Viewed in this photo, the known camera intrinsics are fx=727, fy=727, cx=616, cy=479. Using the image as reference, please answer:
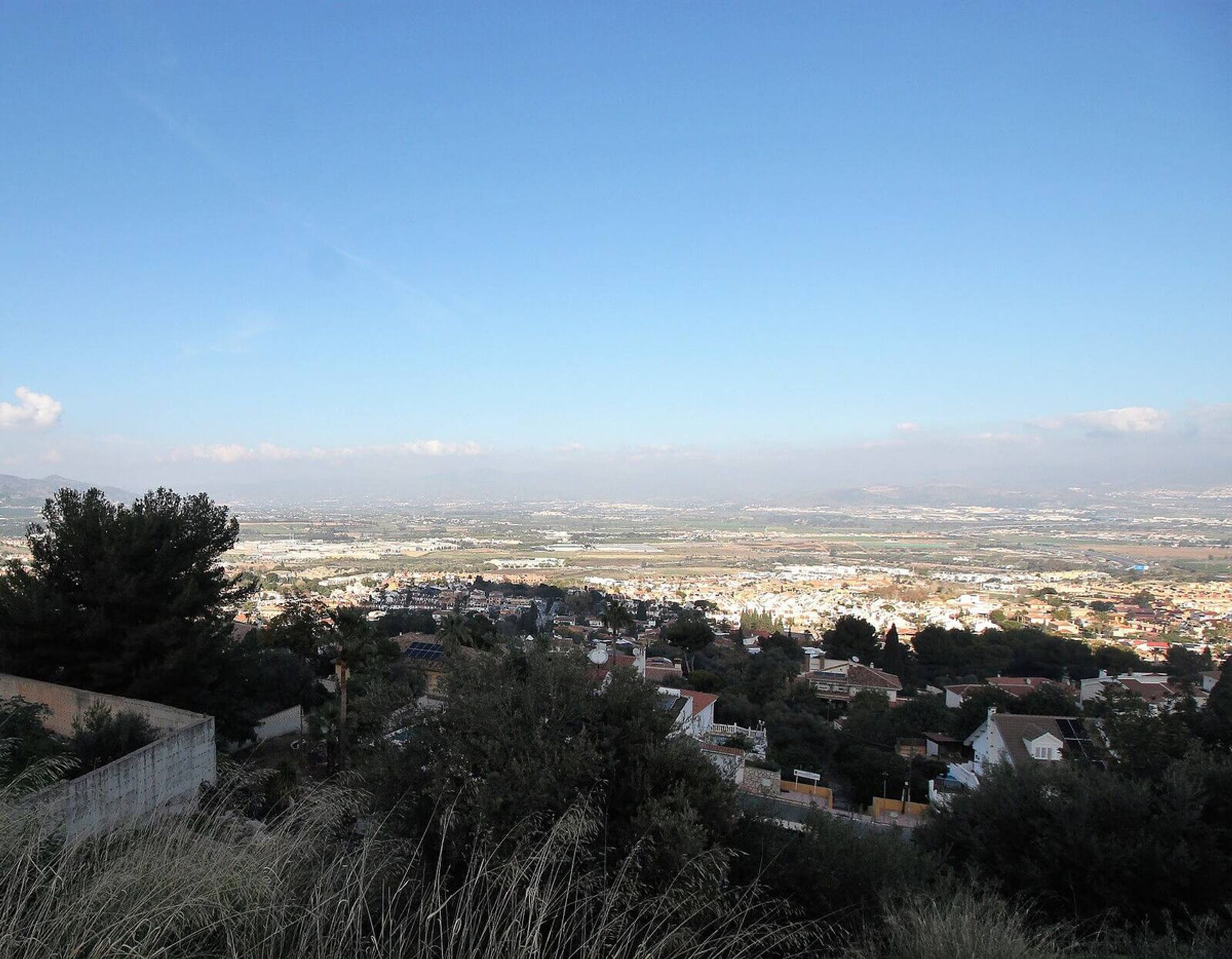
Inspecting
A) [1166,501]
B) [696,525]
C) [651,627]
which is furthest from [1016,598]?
[1166,501]

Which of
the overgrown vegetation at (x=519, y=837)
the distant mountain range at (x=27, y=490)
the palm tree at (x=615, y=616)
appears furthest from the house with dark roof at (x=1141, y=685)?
the distant mountain range at (x=27, y=490)

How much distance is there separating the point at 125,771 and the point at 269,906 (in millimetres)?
5184

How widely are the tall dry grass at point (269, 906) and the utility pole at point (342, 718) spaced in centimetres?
788

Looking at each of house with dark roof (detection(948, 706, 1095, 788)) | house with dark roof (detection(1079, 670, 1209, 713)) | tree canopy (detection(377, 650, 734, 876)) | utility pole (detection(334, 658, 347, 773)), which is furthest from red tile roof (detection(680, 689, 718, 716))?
tree canopy (detection(377, 650, 734, 876))

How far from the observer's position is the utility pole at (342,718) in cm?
1120

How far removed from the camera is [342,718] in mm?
11430

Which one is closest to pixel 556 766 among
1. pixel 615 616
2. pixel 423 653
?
pixel 615 616

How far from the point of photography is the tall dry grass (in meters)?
2.39

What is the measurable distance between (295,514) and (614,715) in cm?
13325

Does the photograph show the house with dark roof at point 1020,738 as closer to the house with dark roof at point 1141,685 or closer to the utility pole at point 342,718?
the house with dark roof at point 1141,685

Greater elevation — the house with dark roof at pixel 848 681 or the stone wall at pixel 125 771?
the stone wall at pixel 125 771

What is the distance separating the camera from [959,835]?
25.8 ft

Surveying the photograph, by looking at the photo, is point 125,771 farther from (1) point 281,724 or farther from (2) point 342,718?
(1) point 281,724

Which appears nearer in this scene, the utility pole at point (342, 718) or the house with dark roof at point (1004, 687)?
the utility pole at point (342, 718)
